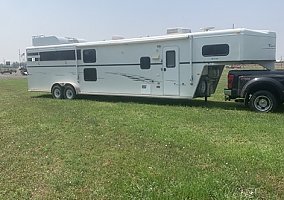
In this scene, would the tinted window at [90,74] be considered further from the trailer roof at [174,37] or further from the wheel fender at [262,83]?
the wheel fender at [262,83]

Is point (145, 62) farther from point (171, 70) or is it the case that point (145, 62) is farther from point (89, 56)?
point (89, 56)

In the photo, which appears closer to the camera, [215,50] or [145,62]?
[215,50]

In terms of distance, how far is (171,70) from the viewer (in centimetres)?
1349

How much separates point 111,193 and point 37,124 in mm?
5700

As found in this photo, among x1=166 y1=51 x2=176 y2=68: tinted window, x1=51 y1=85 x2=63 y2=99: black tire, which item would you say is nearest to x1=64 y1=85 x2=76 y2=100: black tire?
x1=51 y1=85 x2=63 y2=99: black tire

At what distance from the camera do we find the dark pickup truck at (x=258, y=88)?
1132 cm

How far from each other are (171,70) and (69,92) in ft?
19.1

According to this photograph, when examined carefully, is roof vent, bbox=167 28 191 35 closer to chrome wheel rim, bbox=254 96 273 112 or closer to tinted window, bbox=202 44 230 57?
tinted window, bbox=202 44 230 57

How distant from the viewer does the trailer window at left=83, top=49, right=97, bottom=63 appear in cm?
1598

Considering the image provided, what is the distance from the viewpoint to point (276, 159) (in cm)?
602

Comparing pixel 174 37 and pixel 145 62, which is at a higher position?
pixel 174 37

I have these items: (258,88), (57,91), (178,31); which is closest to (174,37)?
(178,31)

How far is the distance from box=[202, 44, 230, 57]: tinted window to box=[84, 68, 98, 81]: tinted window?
5.39 metres

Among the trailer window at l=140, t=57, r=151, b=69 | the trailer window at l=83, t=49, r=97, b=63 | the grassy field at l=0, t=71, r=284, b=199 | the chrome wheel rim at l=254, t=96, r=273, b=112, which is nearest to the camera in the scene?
the grassy field at l=0, t=71, r=284, b=199
